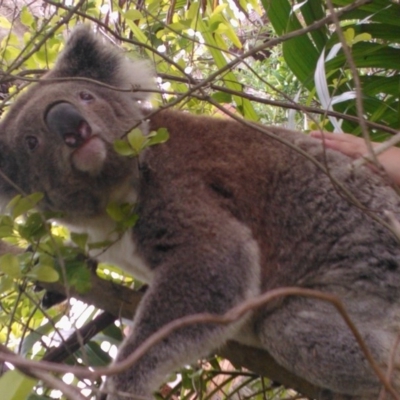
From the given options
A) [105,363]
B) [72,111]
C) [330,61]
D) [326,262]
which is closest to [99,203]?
[72,111]

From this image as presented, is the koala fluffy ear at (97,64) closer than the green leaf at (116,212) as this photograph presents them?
No

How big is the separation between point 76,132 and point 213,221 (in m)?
0.55

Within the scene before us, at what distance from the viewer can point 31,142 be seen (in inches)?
92.3

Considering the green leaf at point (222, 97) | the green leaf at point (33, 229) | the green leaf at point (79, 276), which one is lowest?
the green leaf at point (79, 276)

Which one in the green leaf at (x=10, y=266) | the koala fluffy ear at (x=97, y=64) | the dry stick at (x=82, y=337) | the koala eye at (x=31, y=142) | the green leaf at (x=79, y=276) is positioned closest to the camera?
the green leaf at (x=10, y=266)

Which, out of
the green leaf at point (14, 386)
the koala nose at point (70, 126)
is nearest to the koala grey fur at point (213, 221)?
the koala nose at point (70, 126)

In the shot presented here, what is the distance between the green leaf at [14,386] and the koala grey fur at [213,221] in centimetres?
61

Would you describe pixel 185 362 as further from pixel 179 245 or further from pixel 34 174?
pixel 34 174

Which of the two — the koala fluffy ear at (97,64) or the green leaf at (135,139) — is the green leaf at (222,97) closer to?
the koala fluffy ear at (97,64)

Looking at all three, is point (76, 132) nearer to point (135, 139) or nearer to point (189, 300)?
point (135, 139)

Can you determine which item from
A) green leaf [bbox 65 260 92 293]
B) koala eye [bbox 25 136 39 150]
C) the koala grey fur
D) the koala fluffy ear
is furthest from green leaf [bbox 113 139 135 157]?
the koala fluffy ear

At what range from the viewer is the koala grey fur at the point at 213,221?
207cm

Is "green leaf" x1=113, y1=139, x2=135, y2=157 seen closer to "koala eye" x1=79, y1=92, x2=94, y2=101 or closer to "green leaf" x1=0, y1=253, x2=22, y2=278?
"green leaf" x1=0, y1=253, x2=22, y2=278

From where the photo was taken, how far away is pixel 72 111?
2.19m
